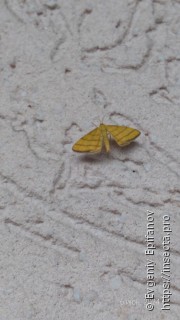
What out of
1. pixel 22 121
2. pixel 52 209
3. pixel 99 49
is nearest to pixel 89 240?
pixel 52 209

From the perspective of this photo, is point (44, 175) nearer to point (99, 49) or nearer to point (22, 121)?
point (22, 121)
